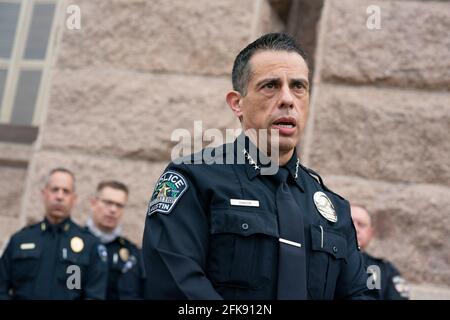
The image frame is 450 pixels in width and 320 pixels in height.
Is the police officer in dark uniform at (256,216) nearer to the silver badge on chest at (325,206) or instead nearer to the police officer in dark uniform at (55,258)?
the silver badge on chest at (325,206)

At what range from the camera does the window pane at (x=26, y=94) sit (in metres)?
6.00

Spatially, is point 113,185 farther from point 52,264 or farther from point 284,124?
point 284,124

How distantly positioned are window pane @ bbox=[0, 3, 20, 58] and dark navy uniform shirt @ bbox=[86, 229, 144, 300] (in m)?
1.86

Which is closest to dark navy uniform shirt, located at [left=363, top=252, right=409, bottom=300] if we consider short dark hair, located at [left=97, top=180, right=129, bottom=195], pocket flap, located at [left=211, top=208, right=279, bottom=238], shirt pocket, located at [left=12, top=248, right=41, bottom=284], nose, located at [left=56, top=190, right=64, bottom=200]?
short dark hair, located at [left=97, top=180, right=129, bottom=195]

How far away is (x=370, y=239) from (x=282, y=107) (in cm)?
274

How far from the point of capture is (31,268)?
205 inches

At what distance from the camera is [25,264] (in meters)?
5.21

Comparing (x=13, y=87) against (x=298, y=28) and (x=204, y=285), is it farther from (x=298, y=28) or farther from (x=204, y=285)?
(x=204, y=285)

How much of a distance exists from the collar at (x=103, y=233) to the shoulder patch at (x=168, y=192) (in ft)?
10.8

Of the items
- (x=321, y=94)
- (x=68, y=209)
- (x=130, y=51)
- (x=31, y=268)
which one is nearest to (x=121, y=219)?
(x=68, y=209)

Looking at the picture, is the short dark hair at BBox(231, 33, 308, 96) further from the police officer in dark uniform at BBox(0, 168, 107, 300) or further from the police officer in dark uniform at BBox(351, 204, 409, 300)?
the police officer in dark uniform at BBox(0, 168, 107, 300)

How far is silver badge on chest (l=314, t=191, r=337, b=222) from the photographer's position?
2449mm

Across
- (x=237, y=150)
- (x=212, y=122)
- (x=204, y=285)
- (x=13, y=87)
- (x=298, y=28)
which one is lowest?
(x=204, y=285)

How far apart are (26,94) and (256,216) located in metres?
4.23
